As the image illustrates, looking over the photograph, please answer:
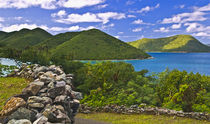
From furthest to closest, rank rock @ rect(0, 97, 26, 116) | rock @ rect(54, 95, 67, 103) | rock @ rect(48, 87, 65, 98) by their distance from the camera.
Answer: rock @ rect(48, 87, 65, 98)
rock @ rect(54, 95, 67, 103)
rock @ rect(0, 97, 26, 116)

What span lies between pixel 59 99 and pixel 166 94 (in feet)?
51.4

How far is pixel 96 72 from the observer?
68.4 feet

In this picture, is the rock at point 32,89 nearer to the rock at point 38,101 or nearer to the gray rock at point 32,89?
the gray rock at point 32,89

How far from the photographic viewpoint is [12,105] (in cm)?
571

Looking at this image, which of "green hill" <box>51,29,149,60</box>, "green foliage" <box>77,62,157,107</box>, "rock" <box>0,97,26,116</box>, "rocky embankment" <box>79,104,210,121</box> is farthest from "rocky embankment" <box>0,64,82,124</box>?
"green hill" <box>51,29,149,60</box>

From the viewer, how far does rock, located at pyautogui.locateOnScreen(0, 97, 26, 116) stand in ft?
18.3

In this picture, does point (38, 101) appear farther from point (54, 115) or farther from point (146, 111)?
point (146, 111)

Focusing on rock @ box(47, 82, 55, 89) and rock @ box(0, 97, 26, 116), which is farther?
rock @ box(47, 82, 55, 89)

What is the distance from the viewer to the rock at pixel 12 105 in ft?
18.3

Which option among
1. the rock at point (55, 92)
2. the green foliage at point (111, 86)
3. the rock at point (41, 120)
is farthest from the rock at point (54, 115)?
the green foliage at point (111, 86)

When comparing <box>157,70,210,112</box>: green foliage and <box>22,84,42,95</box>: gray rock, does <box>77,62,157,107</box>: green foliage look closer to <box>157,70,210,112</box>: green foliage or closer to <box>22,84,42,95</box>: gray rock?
<box>157,70,210,112</box>: green foliage

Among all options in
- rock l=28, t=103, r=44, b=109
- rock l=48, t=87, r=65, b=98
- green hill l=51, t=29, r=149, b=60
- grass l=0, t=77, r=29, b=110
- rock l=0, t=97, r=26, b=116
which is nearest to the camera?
rock l=0, t=97, r=26, b=116

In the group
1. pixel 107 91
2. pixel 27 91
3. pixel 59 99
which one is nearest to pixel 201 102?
pixel 107 91

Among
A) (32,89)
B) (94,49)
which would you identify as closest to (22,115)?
(32,89)
